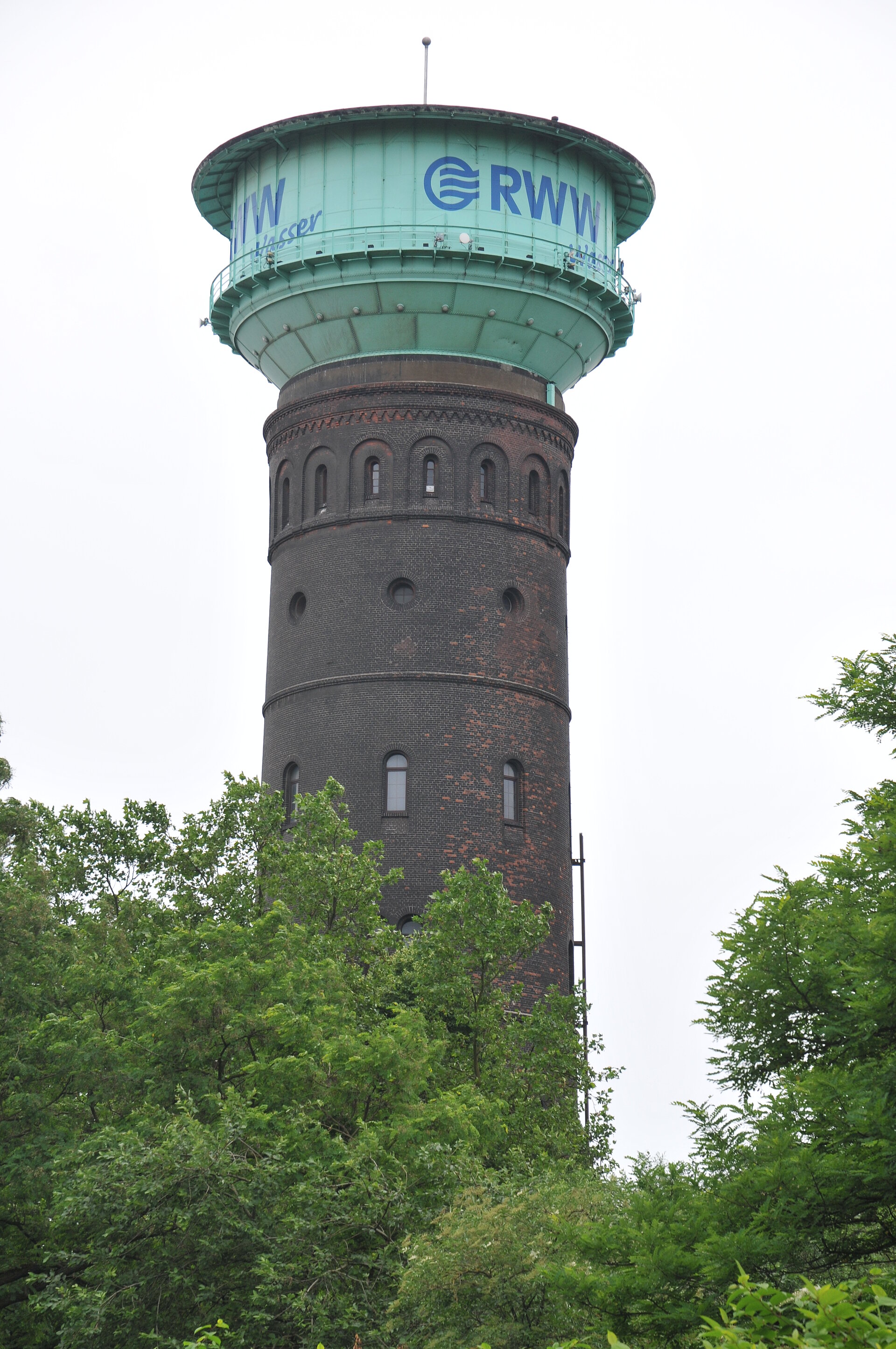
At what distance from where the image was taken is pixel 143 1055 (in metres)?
23.2

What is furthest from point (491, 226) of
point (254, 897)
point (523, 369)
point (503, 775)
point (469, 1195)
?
point (469, 1195)

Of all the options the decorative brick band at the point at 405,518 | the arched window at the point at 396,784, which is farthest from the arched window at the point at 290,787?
the decorative brick band at the point at 405,518

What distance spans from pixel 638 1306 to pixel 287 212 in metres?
26.1

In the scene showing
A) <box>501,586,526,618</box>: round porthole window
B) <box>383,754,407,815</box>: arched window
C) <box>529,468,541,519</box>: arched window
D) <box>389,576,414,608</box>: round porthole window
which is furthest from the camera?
<box>529,468,541,519</box>: arched window

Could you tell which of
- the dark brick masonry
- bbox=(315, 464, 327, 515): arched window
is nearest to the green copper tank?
the dark brick masonry

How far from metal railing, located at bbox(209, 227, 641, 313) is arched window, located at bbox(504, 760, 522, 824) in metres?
9.21

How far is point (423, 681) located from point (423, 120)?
10.5m

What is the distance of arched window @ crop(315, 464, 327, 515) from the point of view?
36906mm

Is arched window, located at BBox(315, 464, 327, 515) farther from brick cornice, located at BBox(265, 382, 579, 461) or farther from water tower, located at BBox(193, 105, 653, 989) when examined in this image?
brick cornice, located at BBox(265, 382, 579, 461)

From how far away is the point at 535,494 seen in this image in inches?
1469

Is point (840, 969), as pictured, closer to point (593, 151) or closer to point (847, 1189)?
point (847, 1189)

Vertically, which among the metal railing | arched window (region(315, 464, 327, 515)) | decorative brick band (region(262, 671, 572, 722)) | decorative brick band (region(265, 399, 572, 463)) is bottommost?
decorative brick band (region(262, 671, 572, 722))

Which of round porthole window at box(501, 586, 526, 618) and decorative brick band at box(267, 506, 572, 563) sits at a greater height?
decorative brick band at box(267, 506, 572, 563)

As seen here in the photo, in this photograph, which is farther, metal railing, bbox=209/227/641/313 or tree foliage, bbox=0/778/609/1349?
metal railing, bbox=209/227/641/313
